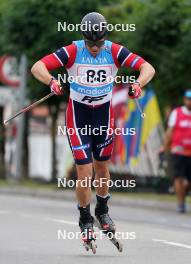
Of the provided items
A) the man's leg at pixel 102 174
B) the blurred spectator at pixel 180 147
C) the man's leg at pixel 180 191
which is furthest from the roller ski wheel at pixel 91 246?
the man's leg at pixel 180 191

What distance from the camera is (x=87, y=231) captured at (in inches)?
411

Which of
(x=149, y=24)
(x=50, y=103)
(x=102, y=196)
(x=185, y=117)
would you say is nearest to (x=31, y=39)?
(x=50, y=103)

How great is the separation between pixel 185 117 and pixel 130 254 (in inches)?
343

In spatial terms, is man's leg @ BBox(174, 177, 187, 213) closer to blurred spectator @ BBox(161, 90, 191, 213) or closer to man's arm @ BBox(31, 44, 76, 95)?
blurred spectator @ BBox(161, 90, 191, 213)

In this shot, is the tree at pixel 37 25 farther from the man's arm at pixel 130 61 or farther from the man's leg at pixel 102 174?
the man's arm at pixel 130 61

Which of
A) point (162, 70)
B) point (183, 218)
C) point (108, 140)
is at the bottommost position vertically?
point (183, 218)

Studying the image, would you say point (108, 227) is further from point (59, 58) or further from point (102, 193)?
point (59, 58)

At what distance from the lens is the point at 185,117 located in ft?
61.5

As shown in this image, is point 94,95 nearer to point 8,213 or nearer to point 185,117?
point 8,213

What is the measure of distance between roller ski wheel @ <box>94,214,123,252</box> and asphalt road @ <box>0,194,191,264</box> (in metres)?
0.10

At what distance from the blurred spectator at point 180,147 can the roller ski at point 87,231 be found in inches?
322

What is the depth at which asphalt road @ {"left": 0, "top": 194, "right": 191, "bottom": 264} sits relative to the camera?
9.77 m

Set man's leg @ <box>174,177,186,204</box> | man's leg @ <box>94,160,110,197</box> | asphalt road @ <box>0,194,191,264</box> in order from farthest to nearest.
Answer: man's leg @ <box>174,177,186,204</box> → man's leg @ <box>94,160,110,197</box> → asphalt road @ <box>0,194,191,264</box>

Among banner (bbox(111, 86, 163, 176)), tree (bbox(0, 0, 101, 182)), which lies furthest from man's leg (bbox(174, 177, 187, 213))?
tree (bbox(0, 0, 101, 182))
